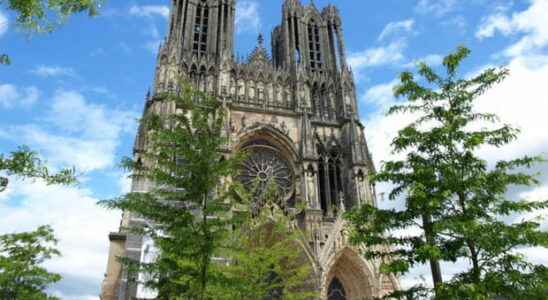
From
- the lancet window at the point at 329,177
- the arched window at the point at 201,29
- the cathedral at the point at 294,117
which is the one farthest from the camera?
the arched window at the point at 201,29

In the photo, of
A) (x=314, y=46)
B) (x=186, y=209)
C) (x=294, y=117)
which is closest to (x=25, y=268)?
(x=186, y=209)

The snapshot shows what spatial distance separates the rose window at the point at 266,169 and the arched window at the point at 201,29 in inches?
329

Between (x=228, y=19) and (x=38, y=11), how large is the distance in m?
25.6

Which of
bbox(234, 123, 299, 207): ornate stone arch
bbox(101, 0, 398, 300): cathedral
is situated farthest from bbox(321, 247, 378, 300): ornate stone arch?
bbox(234, 123, 299, 207): ornate stone arch

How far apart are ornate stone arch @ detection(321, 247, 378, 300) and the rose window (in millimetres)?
5468

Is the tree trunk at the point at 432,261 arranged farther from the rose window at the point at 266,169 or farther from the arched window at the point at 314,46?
the arched window at the point at 314,46

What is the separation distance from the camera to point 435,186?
8375 mm

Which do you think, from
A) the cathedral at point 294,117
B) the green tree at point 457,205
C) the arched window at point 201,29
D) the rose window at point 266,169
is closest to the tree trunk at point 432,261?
the green tree at point 457,205

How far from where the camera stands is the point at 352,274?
68.3ft

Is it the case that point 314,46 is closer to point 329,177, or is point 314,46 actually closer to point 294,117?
point 294,117

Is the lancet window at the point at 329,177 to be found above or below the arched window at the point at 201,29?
below

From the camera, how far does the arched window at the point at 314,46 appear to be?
30.9 metres

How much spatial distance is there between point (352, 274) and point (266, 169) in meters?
8.24

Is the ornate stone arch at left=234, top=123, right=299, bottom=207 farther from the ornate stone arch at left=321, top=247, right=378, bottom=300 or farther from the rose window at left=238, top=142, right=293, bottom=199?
the ornate stone arch at left=321, top=247, right=378, bottom=300
